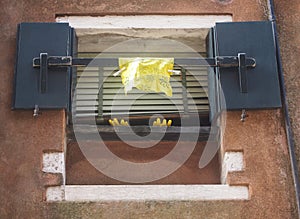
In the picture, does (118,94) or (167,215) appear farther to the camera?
(118,94)

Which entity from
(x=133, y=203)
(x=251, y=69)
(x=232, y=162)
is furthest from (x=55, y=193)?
(x=251, y=69)

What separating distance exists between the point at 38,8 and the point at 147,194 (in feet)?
7.25

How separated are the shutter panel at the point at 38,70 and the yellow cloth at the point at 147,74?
0.54 meters

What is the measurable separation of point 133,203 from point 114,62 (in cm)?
134

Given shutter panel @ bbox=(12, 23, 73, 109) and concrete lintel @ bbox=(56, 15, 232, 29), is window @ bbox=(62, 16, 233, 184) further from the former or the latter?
shutter panel @ bbox=(12, 23, 73, 109)

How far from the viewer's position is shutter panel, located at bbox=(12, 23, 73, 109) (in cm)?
568

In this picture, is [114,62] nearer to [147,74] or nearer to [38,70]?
[147,74]

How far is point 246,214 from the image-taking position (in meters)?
5.31

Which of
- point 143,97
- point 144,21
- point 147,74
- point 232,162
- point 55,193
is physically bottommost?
point 55,193

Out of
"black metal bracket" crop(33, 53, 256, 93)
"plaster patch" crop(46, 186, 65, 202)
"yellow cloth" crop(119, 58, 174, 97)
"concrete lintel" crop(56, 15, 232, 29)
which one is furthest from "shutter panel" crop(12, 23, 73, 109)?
→ "plaster patch" crop(46, 186, 65, 202)

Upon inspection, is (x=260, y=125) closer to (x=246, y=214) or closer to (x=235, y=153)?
(x=235, y=153)

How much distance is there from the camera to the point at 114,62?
584cm

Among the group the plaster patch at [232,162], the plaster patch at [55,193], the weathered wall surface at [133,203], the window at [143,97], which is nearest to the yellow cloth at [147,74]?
the window at [143,97]

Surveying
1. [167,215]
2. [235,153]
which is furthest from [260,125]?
[167,215]
